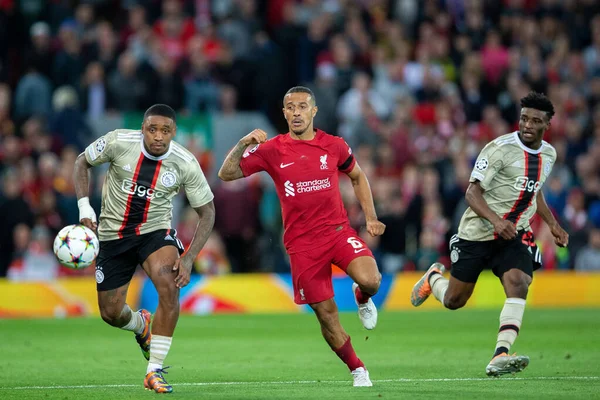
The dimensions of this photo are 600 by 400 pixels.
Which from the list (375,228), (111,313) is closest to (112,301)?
(111,313)

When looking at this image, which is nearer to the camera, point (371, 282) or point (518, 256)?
point (371, 282)

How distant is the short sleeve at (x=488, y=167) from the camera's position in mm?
11406

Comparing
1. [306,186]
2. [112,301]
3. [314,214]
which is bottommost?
[112,301]

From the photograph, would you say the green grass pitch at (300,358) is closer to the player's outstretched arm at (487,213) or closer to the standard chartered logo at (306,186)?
the player's outstretched arm at (487,213)

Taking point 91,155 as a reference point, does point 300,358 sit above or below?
below

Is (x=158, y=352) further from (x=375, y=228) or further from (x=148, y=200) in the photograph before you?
(x=375, y=228)

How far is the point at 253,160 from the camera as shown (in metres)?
10.6

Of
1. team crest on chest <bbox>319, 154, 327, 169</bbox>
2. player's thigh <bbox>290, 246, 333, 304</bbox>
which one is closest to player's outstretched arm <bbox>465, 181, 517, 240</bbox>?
team crest on chest <bbox>319, 154, 327, 169</bbox>

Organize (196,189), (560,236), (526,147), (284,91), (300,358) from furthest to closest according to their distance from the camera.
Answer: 1. (284,91)
2. (300,358)
3. (560,236)
4. (526,147)
5. (196,189)

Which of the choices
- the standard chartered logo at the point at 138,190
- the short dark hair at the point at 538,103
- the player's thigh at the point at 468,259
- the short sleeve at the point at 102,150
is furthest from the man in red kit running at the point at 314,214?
the short dark hair at the point at 538,103

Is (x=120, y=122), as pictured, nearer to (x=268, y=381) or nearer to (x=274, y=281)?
(x=274, y=281)

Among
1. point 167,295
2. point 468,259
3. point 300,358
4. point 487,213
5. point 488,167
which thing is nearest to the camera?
point 167,295

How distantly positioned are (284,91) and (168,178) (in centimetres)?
1268

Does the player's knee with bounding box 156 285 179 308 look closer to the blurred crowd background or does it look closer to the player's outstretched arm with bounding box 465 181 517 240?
the player's outstretched arm with bounding box 465 181 517 240
